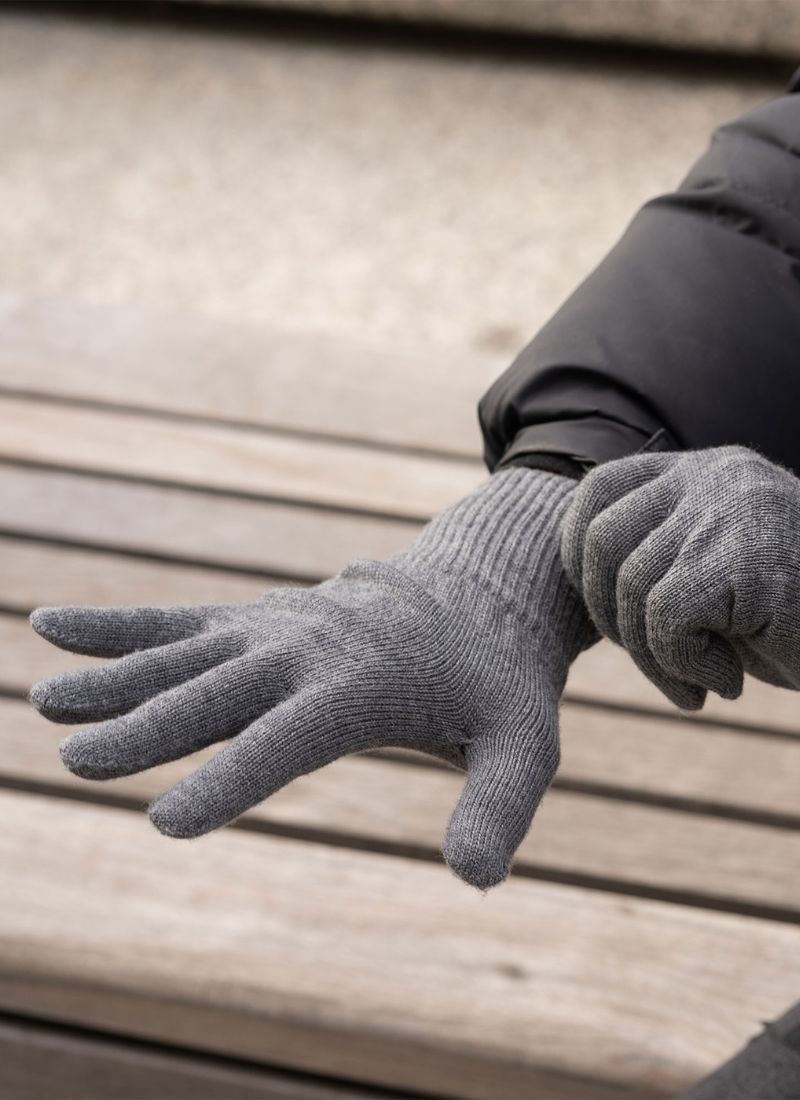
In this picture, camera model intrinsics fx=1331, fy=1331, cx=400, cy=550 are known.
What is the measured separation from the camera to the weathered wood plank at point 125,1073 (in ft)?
3.34

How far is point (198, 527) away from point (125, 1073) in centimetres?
49

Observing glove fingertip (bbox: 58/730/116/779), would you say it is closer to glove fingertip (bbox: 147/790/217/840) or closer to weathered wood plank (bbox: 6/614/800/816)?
glove fingertip (bbox: 147/790/217/840)

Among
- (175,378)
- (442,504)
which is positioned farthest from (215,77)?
(442,504)

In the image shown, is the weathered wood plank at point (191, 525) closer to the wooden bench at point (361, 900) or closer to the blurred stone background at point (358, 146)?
the wooden bench at point (361, 900)

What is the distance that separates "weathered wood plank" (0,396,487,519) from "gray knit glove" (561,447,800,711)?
1.85ft

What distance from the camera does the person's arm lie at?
78 centimetres

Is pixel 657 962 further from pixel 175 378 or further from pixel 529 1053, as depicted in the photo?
pixel 175 378

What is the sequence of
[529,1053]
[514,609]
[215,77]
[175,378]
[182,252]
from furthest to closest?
[215,77], [182,252], [175,378], [529,1053], [514,609]

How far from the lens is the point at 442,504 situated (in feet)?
4.19

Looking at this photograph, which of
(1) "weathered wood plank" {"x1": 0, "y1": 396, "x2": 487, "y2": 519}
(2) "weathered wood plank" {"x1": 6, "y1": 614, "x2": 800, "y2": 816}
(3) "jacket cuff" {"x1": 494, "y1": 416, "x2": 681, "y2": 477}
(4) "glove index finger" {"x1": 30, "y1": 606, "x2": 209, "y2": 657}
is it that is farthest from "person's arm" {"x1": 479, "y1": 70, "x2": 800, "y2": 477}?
(1) "weathered wood plank" {"x1": 0, "y1": 396, "x2": 487, "y2": 519}

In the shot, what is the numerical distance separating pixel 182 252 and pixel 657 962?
1.37 metres

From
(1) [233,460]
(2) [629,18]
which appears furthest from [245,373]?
(2) [629,18]

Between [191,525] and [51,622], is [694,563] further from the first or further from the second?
[191,525]

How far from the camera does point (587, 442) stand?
0.78 meters
